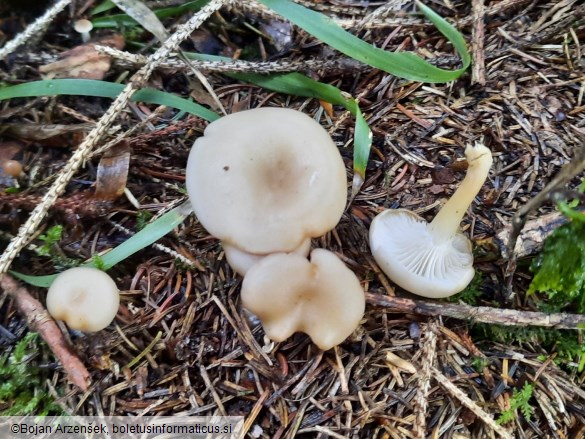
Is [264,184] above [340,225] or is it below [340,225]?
above

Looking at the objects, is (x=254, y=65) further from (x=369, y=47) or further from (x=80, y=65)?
(x=80, y=65)

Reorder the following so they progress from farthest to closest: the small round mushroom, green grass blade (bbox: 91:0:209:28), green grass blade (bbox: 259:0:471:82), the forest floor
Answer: green grass blade (bbox: 91:0:209:28)
green grass blade (bbox: 259:0:471:82)
the small round mushroom
the forest floor

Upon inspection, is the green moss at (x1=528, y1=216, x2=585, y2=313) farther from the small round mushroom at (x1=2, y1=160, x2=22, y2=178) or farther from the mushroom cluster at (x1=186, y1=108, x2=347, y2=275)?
the small round mushroom at (x1=2, y1=160, x2=22, y2=178)

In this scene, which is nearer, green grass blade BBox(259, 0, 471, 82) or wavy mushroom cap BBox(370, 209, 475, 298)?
wavy mushroom cap BBox(370, 209, 475, 298)

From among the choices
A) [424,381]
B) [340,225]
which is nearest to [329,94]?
[340,225]

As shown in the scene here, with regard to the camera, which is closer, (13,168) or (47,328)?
(47,328)

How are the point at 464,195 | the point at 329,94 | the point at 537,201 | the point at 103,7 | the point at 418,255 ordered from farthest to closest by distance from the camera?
1. the point at 103,7
2. the point at 329,94
3. the point at 418,255
4. the point at 464,195
5. the point at 537,201

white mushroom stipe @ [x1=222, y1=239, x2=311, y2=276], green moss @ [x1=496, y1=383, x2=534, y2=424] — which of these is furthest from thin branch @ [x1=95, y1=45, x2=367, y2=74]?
green moss @ [x1=496, y1=383, x2=534, y2=424]
